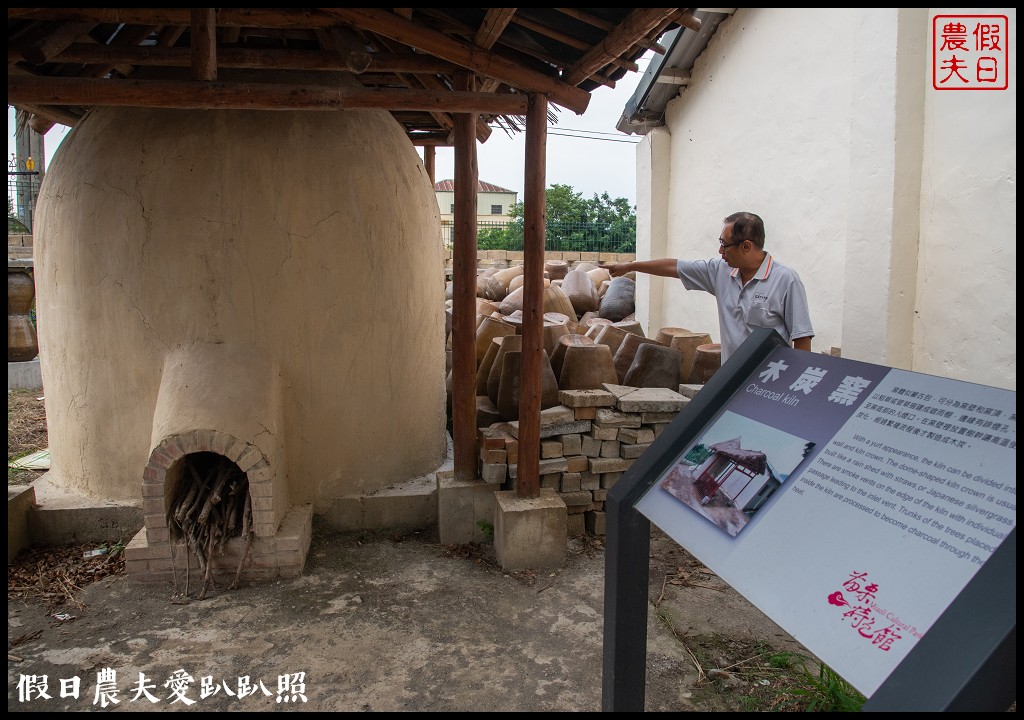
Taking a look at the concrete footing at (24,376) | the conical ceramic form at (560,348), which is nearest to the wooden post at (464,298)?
the conical ceramic form at (560,348)

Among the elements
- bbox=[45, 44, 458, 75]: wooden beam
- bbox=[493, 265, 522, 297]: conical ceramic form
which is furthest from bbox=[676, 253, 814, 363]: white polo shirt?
bbox=[493, 265, 522, 297]: conical ceramic form

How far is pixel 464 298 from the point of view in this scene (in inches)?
183

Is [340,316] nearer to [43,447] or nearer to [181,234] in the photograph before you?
[181,234]

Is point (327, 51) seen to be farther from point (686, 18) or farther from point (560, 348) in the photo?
point (560, 348)

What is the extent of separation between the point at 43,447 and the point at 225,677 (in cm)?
462

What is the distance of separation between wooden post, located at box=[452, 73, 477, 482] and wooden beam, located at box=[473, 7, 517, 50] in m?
0.79

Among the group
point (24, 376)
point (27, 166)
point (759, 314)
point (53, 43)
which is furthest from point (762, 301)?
point (27, 166)

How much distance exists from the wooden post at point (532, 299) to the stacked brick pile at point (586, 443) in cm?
20

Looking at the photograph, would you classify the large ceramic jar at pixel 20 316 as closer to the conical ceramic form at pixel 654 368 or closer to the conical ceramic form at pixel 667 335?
the conical ceramic form at pixel 654 368

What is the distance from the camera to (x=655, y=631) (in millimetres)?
3510

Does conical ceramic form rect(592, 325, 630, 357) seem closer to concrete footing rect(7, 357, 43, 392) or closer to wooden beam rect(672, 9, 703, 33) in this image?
wooden beam rect(672, 9, 703, 33)

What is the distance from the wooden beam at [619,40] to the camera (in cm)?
336

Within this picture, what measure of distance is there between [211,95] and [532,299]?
2.11 meters

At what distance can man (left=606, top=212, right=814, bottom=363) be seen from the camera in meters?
3.43
